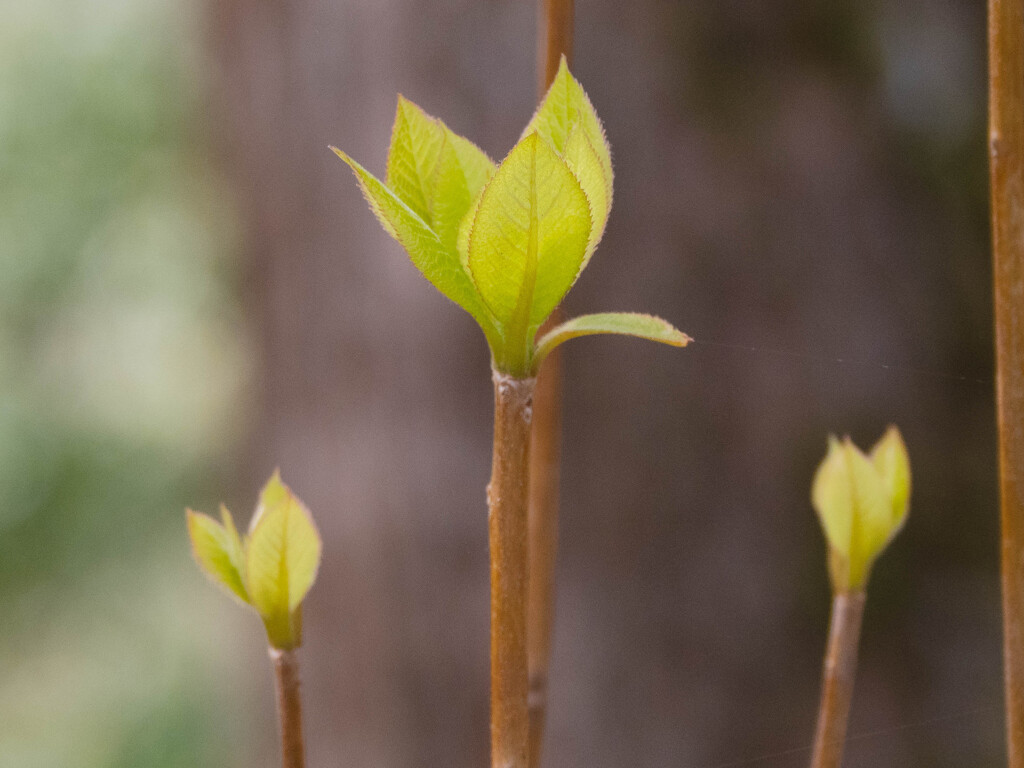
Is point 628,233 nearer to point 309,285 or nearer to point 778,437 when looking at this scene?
point 778,437

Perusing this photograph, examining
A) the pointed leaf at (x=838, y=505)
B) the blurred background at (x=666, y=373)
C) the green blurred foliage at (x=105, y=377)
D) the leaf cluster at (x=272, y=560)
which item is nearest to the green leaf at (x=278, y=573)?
the leaf cluster at (x=272, y=560)

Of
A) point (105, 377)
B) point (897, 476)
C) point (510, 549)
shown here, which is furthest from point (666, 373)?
point (105, 377)

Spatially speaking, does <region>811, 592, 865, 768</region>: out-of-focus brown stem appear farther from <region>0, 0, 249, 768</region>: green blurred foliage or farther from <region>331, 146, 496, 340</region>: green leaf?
<region>0, 0, 249, 768</region>: green blurred foliage

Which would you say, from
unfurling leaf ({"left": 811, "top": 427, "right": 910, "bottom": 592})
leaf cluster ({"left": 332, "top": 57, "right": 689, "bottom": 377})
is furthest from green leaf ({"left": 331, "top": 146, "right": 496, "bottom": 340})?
unfurling leaf ({"left": 811, "top": 427, "right": 910, "bottom": 592})

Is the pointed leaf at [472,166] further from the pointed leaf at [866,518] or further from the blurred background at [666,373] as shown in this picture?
the blurred background at [666,373]

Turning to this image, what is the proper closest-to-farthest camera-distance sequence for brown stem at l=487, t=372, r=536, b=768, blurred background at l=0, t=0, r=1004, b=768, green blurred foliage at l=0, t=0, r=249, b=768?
1. brown stem at l=487, t=372, r=536, b=768
2. blurred background at l=0, t=0, r=1004, b=768
3. green blurred foliage at l=0, t=0, r=249, b=768

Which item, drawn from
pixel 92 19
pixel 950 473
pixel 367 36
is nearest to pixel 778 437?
pixel 950 473

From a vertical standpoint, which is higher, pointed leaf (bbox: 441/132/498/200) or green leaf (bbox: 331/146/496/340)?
pointed leaf (bbox: 441/132/498/200)
